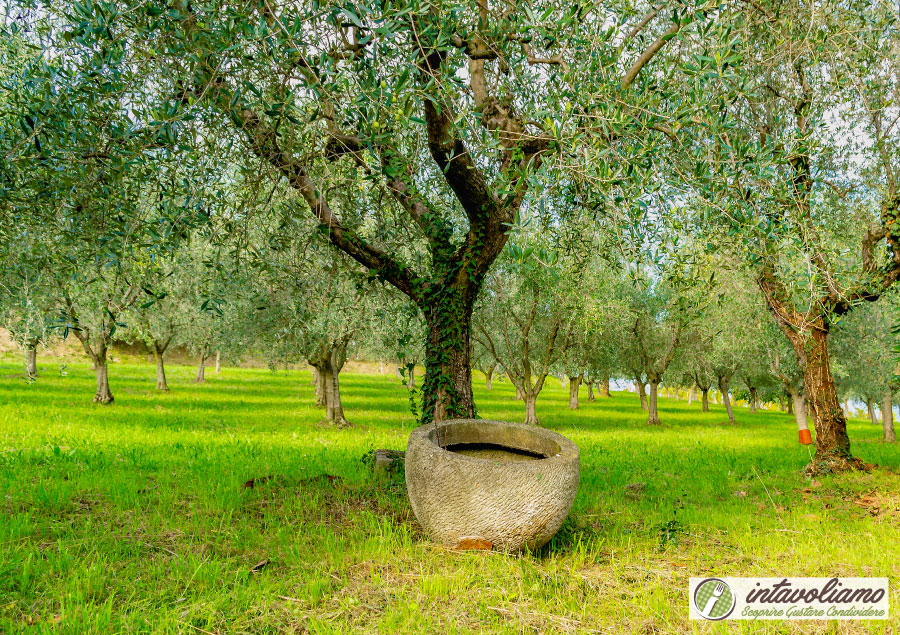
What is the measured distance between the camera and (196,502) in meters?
6.76

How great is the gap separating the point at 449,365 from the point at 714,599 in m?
4.17

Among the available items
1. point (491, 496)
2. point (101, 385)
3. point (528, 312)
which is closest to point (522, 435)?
point (491, 496)

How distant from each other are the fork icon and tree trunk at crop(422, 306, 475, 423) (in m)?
3.66

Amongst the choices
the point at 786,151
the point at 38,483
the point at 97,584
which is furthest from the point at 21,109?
the point at 786,151

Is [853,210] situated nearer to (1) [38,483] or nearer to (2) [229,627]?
(2) [229,627]

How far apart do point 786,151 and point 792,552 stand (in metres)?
4.39

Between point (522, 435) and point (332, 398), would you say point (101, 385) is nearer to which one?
point (332, 398)

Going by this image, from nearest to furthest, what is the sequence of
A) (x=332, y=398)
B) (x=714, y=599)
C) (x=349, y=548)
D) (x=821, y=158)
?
(x=714, y=599)
(x=349, y=548)
(x=821, y=158)
(x=332, y=398)

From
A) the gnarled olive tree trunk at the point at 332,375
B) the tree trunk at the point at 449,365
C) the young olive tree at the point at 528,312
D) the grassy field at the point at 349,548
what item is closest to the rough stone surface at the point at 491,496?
the grassy field at the point at 349,548

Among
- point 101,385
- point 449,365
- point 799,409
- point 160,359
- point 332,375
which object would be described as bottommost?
point 799,409

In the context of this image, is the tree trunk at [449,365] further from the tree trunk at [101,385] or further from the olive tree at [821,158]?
the tree trunk at [101,385]

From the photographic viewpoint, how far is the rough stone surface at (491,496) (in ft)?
16.7

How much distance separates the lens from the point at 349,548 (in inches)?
215

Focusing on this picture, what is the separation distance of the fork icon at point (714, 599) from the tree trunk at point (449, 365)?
3.66m
